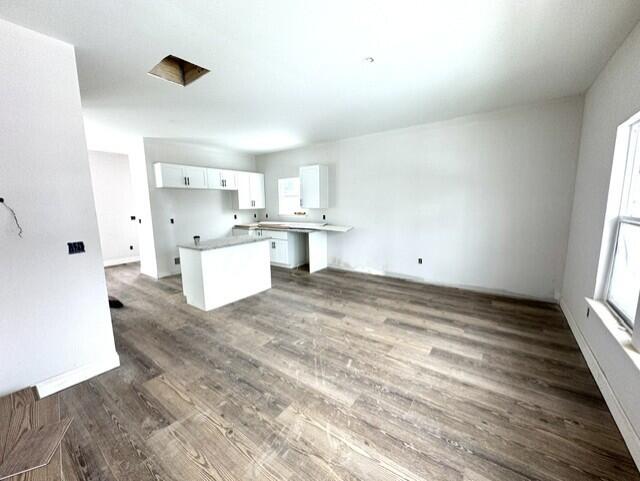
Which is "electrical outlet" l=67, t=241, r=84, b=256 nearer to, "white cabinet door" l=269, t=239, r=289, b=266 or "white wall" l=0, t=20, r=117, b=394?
"white wall" l=0, t=20, r=117, b=394

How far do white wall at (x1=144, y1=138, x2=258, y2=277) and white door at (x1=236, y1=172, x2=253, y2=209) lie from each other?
35cm

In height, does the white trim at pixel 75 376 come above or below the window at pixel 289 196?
below

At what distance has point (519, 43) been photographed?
2.02m

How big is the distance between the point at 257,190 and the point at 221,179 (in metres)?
1.01

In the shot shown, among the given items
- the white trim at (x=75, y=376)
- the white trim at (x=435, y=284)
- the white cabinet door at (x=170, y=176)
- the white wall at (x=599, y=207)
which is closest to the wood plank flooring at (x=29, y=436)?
the white trim at (x=75, y=376)

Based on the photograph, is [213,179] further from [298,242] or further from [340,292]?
[340,292]

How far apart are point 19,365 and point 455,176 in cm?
521

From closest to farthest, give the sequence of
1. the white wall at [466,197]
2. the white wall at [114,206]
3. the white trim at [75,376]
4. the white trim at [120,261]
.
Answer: the white trim at [75,376] < the white wall at [466,197] < the white wall at [114,206] < the white trim at [120,261]

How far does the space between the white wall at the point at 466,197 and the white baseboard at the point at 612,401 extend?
1.33 meters

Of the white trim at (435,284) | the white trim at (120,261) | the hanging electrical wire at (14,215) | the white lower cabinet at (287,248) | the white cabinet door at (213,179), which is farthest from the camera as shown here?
the white trim at (120,261)

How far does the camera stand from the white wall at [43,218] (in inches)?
69.5

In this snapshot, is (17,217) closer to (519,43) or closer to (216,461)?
(216,461)

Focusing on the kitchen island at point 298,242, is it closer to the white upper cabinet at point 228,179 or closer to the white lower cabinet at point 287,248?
the white lower cabinet at point 287,248

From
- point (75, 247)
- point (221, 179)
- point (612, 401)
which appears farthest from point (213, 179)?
point (612, 401)
